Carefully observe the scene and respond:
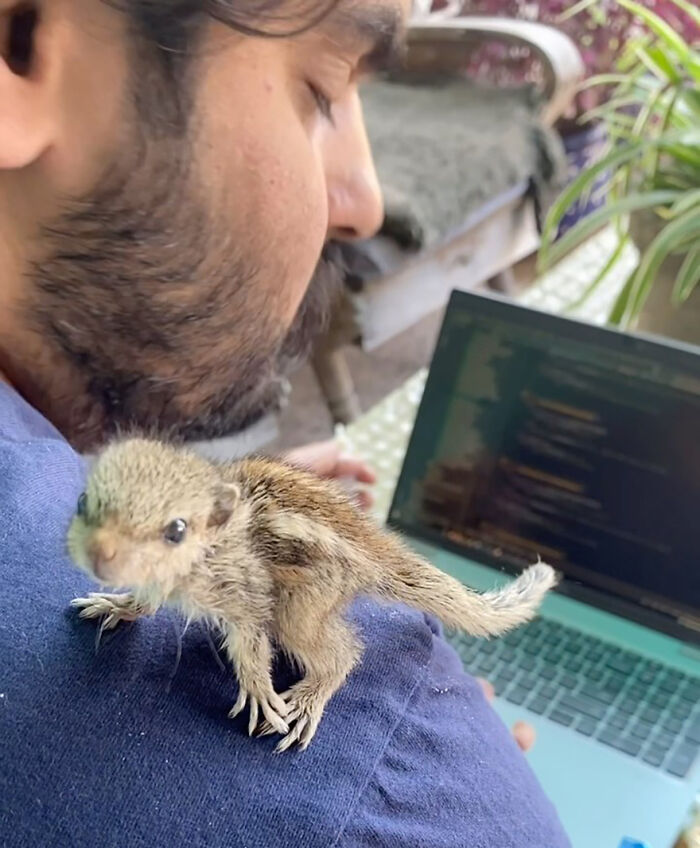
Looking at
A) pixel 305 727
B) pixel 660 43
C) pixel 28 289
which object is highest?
pixel 660 43

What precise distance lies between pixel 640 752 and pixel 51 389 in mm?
615

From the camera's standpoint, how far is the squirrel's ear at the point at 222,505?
1.49ft

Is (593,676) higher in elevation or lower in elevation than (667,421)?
lower

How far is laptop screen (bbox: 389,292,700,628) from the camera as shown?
3.15 ft

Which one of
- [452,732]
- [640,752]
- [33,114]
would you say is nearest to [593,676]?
[640,752]

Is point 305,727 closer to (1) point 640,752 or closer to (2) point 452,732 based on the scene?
(2) point 452,732

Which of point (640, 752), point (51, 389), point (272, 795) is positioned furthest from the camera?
point (640, 752)

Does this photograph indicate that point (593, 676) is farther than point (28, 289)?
Yes

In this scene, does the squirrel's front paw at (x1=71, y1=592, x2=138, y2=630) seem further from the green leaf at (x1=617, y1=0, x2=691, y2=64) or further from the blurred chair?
the blurred chair

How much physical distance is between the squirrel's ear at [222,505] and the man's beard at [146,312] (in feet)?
0.89

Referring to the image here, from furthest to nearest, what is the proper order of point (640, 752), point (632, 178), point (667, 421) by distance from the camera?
point (632, 178) → point (667, 421) → point (640, 752)

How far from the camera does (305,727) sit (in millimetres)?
443

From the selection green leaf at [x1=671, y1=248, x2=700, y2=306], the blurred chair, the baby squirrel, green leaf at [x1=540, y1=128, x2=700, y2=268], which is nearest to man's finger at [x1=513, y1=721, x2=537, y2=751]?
the baby squirrel

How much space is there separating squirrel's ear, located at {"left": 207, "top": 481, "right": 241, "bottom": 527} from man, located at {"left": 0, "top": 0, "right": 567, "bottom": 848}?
71mm
